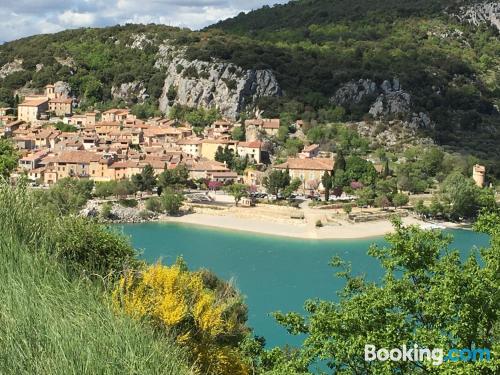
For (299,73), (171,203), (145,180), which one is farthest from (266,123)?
(171,203)

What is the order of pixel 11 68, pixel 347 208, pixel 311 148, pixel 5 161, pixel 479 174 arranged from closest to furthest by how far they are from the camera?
1. pixel 5 161
2. pixel 347 208
3. pixel 479 174
4. pixel 311 148
5. pixel 11 68

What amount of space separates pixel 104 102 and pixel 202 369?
38634 millimetres

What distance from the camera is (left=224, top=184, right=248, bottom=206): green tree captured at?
25422 millimetres

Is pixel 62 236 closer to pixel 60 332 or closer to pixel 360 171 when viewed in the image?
pixel 60 332

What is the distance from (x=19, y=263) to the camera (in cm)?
398

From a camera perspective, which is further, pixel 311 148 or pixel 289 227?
pixel 311 148

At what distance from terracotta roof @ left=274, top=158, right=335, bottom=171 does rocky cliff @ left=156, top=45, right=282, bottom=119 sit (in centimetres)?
1052

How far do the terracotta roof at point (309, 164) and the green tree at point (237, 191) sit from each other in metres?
2.74

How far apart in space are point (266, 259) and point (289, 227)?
451 cm

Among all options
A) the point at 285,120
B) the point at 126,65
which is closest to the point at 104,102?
the point at 126,65

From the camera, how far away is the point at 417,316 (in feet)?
12.9

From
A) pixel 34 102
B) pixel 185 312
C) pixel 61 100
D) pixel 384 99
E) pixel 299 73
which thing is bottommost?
pixel 185 312

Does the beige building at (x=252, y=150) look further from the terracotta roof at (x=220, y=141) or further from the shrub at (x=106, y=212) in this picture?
the shrub at (x=106, y=212)

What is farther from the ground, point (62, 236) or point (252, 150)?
point (62, 236)
